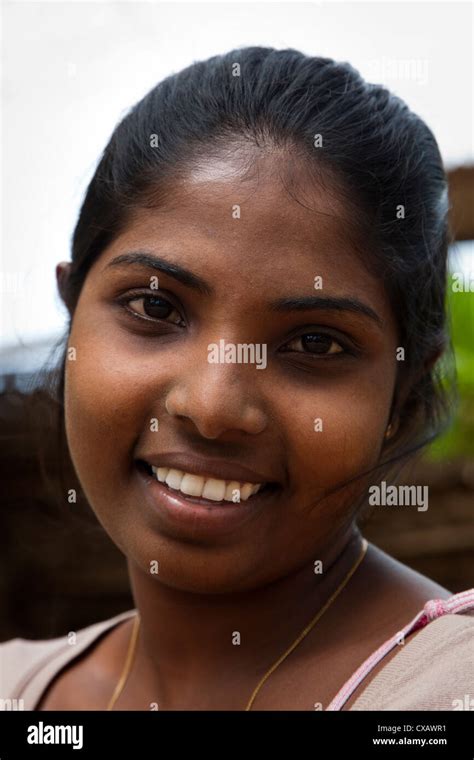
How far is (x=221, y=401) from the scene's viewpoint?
4.08 feet

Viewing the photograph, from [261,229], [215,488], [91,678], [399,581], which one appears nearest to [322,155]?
[261,229]

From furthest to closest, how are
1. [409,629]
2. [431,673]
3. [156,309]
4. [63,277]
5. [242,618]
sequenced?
1. [63,277]
2. [242,618]
3. [156,309]
4. [409,629]
5. [431,673]

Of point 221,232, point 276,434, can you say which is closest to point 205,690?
point 276,434

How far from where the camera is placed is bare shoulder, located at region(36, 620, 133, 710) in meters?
1.78

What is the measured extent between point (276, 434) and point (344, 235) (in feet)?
1.04

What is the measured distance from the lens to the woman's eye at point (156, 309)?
139 centimetres

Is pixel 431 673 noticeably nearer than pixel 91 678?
Yes

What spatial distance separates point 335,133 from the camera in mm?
1415

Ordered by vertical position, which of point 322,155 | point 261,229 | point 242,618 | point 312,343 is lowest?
point 242,618

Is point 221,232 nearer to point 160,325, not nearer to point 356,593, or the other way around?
point 160,325

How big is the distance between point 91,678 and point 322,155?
1126 millimetres

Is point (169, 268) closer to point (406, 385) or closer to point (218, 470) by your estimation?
point (218, 470)

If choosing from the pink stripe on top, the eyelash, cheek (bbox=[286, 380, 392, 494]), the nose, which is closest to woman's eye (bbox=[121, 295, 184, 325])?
the eyelash
